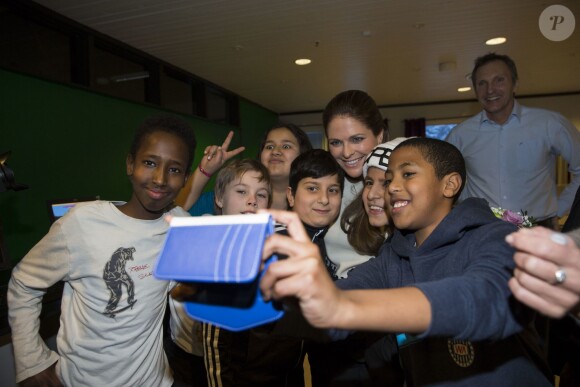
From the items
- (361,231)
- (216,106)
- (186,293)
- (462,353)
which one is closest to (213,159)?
(361,231)

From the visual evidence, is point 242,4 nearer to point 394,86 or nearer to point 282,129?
point 282,129

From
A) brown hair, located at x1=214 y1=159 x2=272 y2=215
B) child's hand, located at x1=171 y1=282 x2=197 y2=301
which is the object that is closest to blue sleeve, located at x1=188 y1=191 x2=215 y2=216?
brown hair, located at x1=214 y1=159 x2=272 y2=215

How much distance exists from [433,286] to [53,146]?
4.29 m

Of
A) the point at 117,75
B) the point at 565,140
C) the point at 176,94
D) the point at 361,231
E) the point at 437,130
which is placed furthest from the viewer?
the point at 437,130

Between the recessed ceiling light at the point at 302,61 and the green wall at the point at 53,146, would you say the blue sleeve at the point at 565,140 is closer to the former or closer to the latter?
the recessed ceiling light at the point at 302,61

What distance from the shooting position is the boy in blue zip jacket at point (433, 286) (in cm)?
67

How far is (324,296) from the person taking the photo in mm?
651

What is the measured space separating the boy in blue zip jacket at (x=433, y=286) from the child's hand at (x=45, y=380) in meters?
1.12

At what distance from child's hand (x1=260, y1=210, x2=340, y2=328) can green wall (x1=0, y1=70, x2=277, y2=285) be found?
3108 millimetres

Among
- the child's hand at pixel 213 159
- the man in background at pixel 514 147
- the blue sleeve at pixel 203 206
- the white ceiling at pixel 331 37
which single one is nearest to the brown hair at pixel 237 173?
the child's hand at pixel 213 159

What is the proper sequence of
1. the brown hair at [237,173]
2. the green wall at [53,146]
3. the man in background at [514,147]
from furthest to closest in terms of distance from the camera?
the green wall at [53,146] → the man in background at [514,147] → the brown hair at [237,173]

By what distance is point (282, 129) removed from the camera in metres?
2.38

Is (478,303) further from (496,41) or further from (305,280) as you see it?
(496,41)

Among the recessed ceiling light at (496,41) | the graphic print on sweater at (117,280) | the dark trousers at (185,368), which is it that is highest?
the recessed ceiling light at (496,41)
